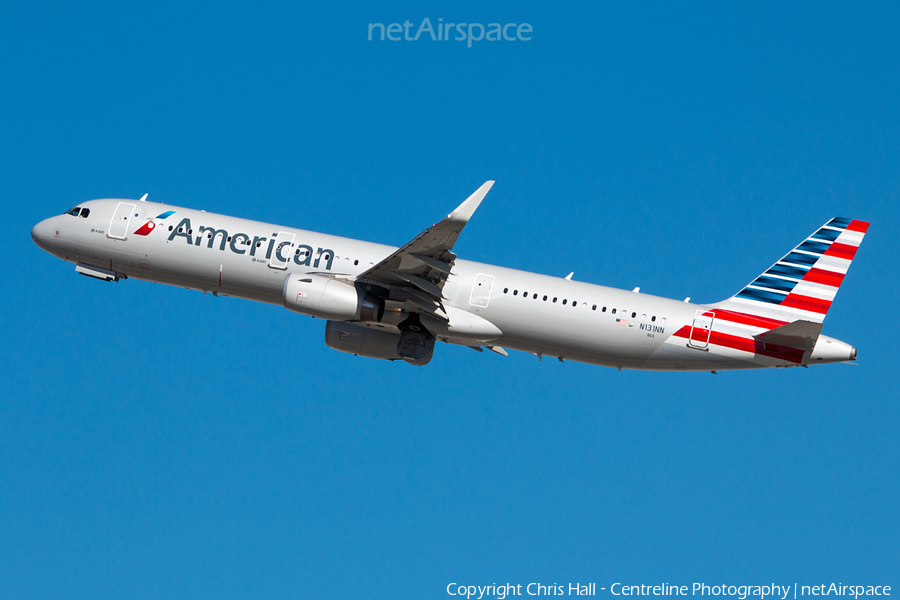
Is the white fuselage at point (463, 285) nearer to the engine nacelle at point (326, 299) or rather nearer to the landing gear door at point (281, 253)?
the landing gear door at point (281, 253)

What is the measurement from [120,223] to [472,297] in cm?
1575

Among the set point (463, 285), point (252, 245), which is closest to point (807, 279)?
point (463, 285)

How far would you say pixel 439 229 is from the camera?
30.6 m

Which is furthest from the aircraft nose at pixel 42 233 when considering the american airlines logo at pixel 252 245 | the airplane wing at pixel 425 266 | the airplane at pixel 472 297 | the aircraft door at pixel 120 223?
the airplane wing at pixel 425 266

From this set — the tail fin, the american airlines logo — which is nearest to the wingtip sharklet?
the american airlines logo

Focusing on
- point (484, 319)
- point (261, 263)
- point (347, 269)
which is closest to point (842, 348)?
point (484, 319)

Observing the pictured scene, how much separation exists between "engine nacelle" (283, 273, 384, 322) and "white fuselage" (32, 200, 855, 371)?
1.76 meters

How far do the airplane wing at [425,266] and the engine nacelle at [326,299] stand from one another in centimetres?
84

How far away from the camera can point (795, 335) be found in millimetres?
33750

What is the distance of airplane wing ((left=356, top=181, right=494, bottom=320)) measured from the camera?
3005 centimetres

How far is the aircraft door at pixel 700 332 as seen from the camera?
Result: 1385 inches

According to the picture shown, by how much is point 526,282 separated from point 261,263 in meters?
11.0

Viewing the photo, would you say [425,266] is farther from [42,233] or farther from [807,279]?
[42,233]

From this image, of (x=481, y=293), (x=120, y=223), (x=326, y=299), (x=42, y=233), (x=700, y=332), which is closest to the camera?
(x=326, y=299)
